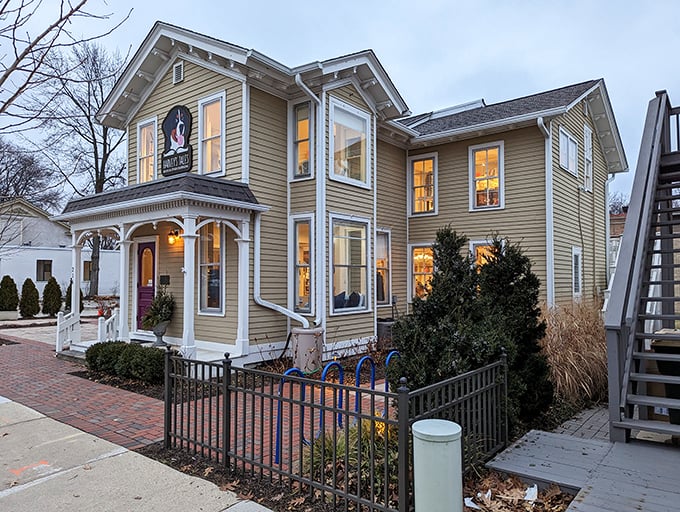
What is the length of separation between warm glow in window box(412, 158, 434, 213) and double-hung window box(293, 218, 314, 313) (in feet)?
16.0

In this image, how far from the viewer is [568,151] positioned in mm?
12727

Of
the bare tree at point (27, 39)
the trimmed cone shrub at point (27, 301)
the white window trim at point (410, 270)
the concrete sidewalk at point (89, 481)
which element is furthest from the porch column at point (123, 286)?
the trimmed cone shrub at point (27, 301)

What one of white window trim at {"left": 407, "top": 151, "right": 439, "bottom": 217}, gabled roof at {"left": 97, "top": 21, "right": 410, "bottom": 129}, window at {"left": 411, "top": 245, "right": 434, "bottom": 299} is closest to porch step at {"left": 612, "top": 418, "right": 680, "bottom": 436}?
gabled roof at {"left": 97, "top": 21, "right": 410, "bottom": 129}

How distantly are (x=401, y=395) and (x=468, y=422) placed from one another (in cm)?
104

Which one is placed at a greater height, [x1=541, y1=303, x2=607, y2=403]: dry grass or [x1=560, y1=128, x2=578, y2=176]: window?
[x1=560, y1=128, x2=578, y2=176]: window

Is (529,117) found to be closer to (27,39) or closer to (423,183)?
(423,183)

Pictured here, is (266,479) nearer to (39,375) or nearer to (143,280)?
(39,375)

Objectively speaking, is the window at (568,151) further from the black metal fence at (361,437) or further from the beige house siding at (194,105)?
the black metal fence at (361,437)

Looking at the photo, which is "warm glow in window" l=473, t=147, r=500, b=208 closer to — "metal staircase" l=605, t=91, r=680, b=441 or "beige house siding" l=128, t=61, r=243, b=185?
"metal staircase" l=605, t=91, r=680, b=441

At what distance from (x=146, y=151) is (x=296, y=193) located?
4316mm

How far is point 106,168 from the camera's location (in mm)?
26500

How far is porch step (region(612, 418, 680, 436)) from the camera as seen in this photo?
3.98 meters

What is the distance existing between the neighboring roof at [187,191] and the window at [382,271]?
14.4ft

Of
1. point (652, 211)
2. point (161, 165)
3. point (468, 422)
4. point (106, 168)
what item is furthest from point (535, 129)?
point (106, 168)
